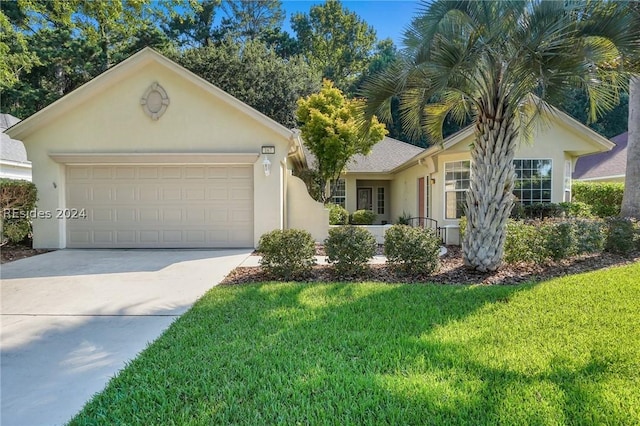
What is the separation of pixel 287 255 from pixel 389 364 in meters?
3.98

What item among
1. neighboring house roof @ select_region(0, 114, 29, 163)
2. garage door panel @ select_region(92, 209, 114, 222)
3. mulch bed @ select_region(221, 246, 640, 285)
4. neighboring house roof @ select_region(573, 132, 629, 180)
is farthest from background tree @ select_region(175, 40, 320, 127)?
mulch bed @ select_region(221, 246, 640, 285)

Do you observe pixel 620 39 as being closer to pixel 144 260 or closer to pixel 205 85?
pixel 205 85

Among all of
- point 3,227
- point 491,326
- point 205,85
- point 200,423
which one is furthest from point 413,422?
point 3,227

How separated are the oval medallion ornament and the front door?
13800mm

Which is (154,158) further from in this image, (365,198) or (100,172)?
(365,198)

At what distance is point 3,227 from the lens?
1068 cm

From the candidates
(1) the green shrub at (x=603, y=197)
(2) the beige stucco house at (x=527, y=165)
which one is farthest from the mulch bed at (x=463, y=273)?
(1) the green shrub at (x=603, y=197)

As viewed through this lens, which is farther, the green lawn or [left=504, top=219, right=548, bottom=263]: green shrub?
[left=504, top=219, right=548, bottom=263]: green shrub

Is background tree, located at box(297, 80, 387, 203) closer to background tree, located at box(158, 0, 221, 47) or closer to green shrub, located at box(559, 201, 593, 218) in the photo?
green shrub, located at box(559, 201, 593, 218)

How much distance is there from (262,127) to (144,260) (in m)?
5.06

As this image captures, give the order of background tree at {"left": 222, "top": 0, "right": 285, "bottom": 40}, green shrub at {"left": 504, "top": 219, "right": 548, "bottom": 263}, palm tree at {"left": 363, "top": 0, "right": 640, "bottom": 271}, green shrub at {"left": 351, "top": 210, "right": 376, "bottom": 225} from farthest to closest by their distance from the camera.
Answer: background tree at {"left": 222, "top": 0, "right": 285, "bottom": 40}, green shrub at {"left": 351, "top": 210, "right": 376, "bottom": 225}, green shrub at {"left": 504, "top": 219, "right": 548, "bottom": 263}, palm tree at {"left": 363, "top": 0, "right": 640, "bottom": 271}

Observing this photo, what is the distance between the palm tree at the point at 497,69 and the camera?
6234 mm

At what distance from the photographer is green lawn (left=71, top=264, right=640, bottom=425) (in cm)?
303

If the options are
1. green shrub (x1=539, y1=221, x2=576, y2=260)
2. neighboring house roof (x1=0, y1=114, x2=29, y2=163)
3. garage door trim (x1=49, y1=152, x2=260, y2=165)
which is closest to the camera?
green shrub (x1=539, y1=221, x2=576, y2=260)
